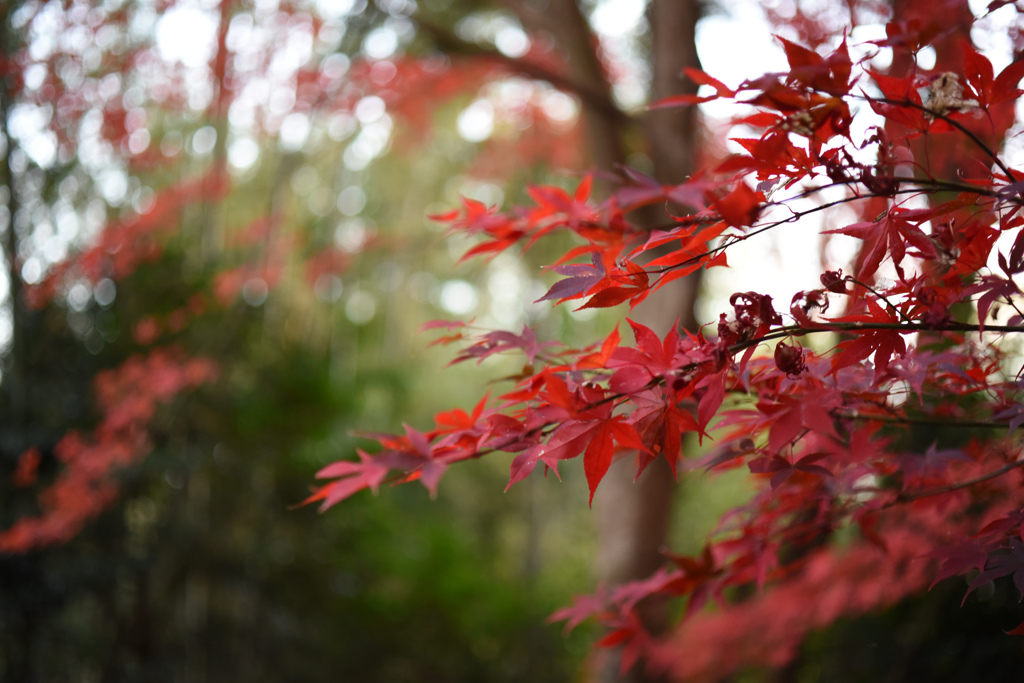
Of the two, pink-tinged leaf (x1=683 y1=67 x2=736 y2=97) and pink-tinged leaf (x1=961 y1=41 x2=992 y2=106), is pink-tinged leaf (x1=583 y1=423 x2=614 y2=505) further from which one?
pink-tinged leaf (x1=961 y1=41 x2=992 y2=106)

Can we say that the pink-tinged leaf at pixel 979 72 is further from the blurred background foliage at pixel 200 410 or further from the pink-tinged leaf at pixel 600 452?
the blurred background foliage at pixel 200 410

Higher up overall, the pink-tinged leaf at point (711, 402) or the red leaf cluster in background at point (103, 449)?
the pink-tinged leaf at point (711, 402)

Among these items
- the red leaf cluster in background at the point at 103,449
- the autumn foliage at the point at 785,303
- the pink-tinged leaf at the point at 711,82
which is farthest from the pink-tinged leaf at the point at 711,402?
the red leaf cluster in background at the point at 103,449

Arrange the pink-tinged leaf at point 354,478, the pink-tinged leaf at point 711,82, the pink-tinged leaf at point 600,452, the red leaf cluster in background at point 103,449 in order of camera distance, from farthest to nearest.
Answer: the red leaf cluster in background at point 103,449, the pink-tinged leaf at point 354,478, the pink-tinged leaf at point 600,452, the pink-tinged leaf at point 711,82

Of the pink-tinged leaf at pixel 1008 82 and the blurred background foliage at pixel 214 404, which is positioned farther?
the blurred background foliage at pixel 214 404

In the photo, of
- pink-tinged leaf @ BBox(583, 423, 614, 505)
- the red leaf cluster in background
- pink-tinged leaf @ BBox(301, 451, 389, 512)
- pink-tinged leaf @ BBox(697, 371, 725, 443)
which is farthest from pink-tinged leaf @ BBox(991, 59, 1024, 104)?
the red leaf cluster in background

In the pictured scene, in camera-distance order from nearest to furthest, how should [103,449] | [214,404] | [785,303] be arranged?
[785,303]
[103,449]
[214,404]

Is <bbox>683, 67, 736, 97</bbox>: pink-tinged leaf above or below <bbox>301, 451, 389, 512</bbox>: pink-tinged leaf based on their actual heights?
above

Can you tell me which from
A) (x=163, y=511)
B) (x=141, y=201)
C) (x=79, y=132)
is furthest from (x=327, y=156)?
(x=163, y=511)

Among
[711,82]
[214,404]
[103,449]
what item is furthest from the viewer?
[214,404]

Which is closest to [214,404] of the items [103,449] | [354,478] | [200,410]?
[200,410]

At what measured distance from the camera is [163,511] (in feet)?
13.0

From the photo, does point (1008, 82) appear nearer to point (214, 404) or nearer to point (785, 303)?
point (785, 303)

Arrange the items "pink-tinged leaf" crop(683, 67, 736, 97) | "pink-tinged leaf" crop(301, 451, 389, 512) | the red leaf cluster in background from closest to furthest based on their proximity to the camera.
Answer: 1. "pink-tinged leaf" crop(683, 67, 736, 97)
2. "pink-tinged leaf" crop(301, 451, 389, 512)
3. the red leaf cluster in background
